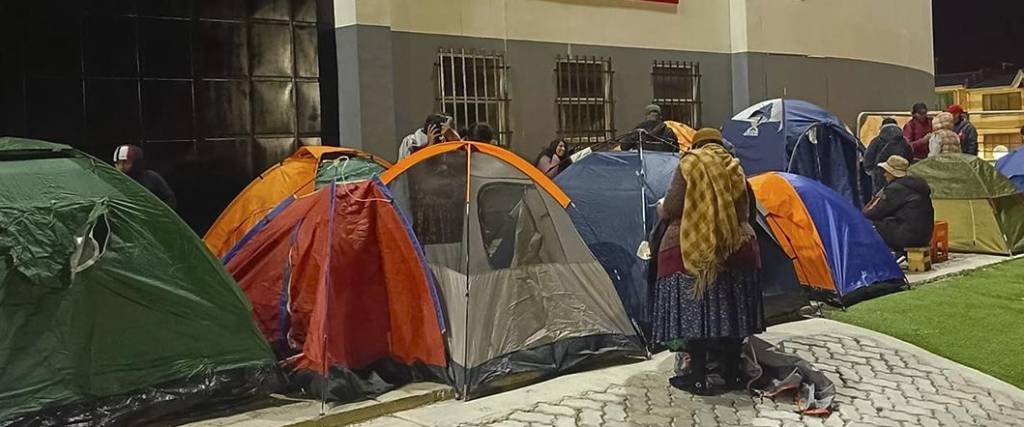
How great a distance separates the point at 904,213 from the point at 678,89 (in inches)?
171

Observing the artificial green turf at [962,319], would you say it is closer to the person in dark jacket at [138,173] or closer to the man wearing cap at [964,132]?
the man wearing cap at [964,132]

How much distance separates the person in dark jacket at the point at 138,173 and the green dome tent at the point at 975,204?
8.74m

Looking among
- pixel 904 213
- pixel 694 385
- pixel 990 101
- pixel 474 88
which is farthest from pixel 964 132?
pixel 990 101

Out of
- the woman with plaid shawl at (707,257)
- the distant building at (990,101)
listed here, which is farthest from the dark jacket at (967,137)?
the woman with plaid shawl at (707,257)

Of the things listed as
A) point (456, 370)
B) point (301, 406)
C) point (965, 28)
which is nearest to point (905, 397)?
point (456, 370)

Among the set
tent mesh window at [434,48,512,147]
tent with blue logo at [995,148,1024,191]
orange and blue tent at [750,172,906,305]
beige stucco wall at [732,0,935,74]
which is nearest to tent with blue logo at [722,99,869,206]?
beige stucco wall at [732,0,935,74]

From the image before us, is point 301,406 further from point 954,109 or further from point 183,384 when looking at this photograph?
point 954,109

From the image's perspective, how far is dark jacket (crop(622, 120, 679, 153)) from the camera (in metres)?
8.70

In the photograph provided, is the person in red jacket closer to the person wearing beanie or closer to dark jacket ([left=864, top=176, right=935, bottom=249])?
the person wearing beanie

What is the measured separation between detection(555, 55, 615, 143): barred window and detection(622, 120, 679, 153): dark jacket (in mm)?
1231

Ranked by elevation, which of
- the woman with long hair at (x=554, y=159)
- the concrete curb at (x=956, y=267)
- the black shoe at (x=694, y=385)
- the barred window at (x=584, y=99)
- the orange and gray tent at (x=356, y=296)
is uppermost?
the barred window at (x=584, y=99)

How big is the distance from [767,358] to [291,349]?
3191mm

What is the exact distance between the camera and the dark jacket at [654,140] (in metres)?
8.70

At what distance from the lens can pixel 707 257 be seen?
20.0ft
